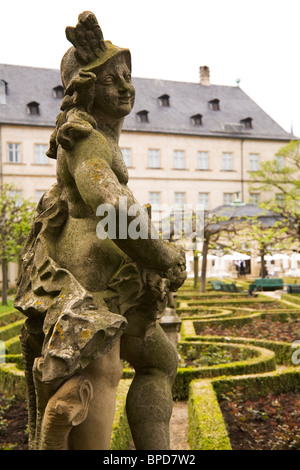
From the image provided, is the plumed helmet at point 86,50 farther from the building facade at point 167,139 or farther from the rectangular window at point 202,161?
the rectangular window at point 202,161

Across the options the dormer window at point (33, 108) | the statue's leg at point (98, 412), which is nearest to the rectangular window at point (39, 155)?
the dormer window at point (33, 108)

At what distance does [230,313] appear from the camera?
40.5ft

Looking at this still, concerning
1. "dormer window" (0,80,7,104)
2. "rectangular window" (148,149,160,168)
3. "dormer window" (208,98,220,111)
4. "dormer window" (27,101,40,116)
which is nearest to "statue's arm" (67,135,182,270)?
"dormer window" (0,80,7,104)

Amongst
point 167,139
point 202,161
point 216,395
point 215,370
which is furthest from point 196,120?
point 216,395

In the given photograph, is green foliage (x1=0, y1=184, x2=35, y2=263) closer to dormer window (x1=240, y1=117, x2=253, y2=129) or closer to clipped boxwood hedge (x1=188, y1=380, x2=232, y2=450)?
clipped boxwood hedge (x1=188, y1=380, x2=232, y2=450)

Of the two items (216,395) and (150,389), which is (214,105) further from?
(150,389)

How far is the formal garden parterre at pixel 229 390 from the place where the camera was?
181 inches

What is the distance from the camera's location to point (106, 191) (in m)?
2.29

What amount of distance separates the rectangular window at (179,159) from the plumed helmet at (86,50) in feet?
107

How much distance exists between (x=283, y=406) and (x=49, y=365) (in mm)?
4348

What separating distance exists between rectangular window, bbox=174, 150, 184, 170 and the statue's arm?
108ft

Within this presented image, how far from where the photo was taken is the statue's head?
2.42m

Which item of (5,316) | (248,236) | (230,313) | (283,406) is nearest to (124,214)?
(283,406)

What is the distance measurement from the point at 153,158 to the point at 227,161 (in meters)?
5.61
